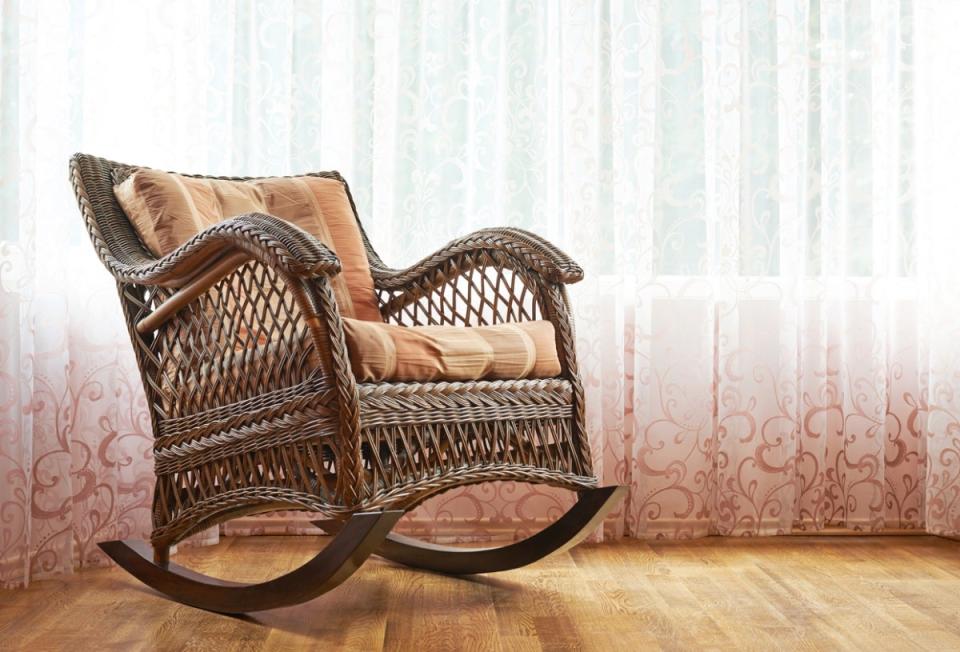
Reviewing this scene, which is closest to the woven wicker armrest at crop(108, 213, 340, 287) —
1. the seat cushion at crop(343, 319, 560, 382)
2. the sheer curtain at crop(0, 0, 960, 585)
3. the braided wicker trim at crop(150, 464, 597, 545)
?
the seat cushion at crop(343, 319, 560, 382)

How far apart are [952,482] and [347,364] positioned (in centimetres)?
170

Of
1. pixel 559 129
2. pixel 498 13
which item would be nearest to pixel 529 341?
pixel 559 129

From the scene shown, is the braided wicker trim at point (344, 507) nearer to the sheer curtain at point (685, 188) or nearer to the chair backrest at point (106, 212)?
the chair backrest at point (106, 212)

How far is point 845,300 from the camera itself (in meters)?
2.54

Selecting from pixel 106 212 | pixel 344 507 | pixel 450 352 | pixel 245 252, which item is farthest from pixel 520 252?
pixel 106 212

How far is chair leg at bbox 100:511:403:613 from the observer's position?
143 cm

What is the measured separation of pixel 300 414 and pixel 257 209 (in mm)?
751

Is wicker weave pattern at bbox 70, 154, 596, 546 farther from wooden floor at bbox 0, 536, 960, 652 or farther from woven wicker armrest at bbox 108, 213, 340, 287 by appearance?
wooden floor at bbox 0, 536, 960, 652

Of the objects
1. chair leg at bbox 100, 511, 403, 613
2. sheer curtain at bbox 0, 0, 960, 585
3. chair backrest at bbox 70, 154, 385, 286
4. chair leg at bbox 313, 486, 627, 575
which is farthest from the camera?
sheer curtain at bbox 0, 0, 960, 585

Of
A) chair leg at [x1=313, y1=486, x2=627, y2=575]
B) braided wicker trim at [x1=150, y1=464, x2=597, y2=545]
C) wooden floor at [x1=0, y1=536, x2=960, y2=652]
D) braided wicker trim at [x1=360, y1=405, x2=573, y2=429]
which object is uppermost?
braided wicker trim at [x1=360, y1=405, x2=573, y2=429]

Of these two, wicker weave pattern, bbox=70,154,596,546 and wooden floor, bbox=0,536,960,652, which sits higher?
wicker weave pattern, bbox=70,154,596,546

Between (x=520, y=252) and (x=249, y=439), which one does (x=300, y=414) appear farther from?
(x=520, y=252)

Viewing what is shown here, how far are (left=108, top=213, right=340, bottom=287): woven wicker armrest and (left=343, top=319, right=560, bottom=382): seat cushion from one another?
0.37 ft

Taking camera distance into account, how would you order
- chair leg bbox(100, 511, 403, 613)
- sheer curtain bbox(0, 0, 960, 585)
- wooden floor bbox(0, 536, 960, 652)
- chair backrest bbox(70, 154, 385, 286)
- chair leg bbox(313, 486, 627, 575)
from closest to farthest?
chair leg bbox(100, 511, 403, 613)
wooden floor bbox(0, 536, 960, 652)
chair leg bbox(313, 486, 627, 575)
chair backrest bbox(70, 154, 385, 286)
sheer curtain bbox(0, 0, 960, 585)
